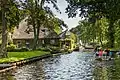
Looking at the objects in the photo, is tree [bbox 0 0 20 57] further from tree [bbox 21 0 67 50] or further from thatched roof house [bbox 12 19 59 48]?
thatched roof house [bbox 12 19 59 48]

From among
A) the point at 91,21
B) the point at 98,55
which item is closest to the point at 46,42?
the point at 98,55

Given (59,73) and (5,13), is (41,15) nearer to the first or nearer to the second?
(5,13)

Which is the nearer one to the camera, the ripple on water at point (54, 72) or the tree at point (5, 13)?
the ripple on water at point (54, 72)

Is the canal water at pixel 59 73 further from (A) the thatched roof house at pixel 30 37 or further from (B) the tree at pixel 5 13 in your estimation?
(A) the thatched roof house at pixel 30 37

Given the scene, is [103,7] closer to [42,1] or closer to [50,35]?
[42,1]

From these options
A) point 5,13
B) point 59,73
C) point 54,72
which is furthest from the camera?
point 5,13

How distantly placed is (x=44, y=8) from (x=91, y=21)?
42321mm

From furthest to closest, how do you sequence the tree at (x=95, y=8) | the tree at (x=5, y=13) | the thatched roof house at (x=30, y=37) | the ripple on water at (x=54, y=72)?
the thatched roof house at (x=30, y=37) → the tree at (x=5, y=13) → the ripple on water at (x=54, y=72) → the tree at (x=95, y=8)

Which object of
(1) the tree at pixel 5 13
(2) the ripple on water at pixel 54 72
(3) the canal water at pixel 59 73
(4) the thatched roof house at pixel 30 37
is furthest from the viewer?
(4) the thatched roof house at pixel 30 37

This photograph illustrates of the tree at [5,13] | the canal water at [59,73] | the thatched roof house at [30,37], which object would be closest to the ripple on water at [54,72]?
the canal water at [59,73]

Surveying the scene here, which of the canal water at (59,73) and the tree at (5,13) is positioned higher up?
the tree at (5,13)

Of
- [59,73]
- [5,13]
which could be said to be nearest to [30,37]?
[5,13]

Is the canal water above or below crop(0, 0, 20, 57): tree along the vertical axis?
below

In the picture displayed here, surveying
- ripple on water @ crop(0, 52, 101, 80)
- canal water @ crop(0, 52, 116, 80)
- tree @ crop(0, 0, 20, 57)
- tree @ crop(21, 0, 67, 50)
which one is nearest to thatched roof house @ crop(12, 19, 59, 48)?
tree @ crop(21, 0, 67, 50)
